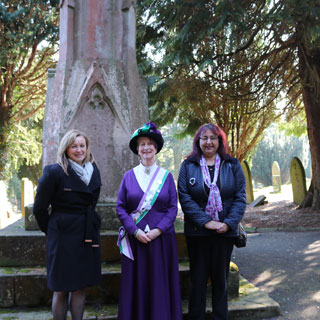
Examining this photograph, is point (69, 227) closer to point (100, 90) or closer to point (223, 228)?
point (223, 228)

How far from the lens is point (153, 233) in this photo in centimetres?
304

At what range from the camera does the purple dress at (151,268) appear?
3.05 metres

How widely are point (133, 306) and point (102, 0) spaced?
353 centimetres

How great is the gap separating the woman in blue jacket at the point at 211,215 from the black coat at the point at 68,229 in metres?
0.85

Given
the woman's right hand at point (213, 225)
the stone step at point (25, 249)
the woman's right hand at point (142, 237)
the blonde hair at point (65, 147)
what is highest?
the blonde hair at point (65, 147)

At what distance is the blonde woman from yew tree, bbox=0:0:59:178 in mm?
10460

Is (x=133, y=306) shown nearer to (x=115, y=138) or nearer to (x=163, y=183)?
(x=163, y=183)

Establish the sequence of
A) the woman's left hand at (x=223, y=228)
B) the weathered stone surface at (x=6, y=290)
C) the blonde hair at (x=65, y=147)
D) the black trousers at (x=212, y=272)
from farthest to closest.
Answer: the weathered stone surface at (x=6, y=290), the black trousers at (x=212, y=272), the woman's left hand at (x=223, y=228), the blonde hair at (x=65, y=147)

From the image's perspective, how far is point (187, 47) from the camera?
827 centimetres

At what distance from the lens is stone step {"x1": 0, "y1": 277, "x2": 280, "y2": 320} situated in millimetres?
3422

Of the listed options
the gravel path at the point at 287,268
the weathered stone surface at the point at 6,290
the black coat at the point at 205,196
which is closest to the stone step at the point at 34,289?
the weathered stone surface at the point at 6,290

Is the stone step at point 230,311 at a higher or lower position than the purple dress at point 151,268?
lower

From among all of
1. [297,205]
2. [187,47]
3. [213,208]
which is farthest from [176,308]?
[297,205]

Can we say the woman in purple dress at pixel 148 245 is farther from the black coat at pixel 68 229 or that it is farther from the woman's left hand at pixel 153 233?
the black coat at pixel 68 229
